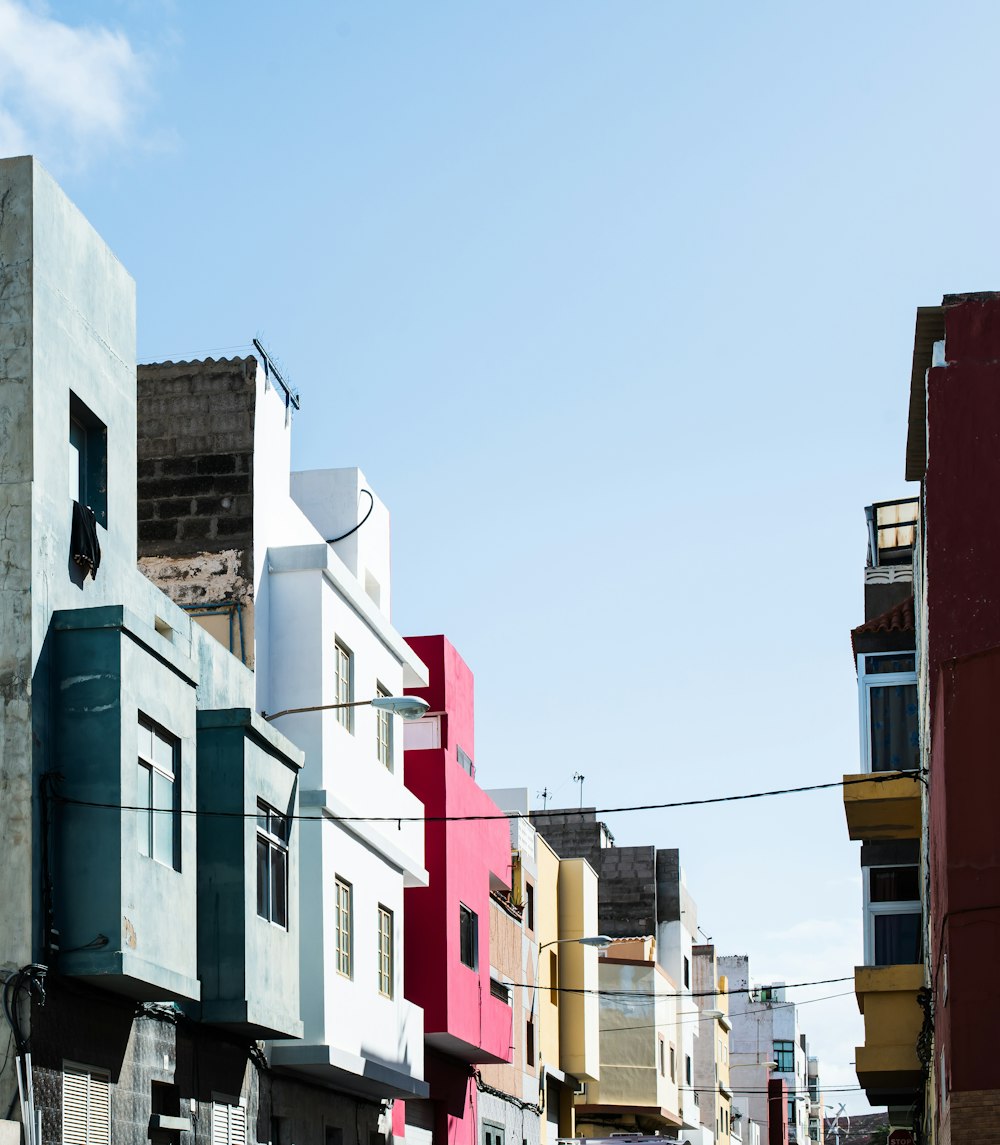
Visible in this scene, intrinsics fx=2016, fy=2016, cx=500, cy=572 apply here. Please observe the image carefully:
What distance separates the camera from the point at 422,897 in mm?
31109

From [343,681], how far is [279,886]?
437 centimetres

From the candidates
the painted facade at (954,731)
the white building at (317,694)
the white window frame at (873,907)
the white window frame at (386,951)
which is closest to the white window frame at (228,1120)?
the white building at (317,694)

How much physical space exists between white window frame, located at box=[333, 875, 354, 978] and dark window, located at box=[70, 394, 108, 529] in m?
7.86

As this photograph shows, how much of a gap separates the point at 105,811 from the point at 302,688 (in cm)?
770

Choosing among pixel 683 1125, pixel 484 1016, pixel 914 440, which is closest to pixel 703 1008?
pixel 683 1125

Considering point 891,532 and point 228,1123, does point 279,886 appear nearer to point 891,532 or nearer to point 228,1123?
point 228,1123

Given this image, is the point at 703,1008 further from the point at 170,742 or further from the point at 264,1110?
the point at 170,742

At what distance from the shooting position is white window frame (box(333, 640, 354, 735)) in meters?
26.1

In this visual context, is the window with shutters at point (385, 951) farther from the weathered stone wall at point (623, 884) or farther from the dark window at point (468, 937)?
the weathered stone wall at point (623, 884)

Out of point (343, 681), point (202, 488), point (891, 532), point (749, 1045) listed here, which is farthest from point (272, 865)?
point (749, 1045)

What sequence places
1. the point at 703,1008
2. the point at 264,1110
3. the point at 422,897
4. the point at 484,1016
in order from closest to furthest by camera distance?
the point at 264,1110 < the point at 422,897 < the point at 484,1016 < the point at 703,1008

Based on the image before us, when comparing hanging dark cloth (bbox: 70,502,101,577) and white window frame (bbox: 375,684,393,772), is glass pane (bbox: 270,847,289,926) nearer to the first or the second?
hanging dark cloth (bbox: 70,502,101,577)

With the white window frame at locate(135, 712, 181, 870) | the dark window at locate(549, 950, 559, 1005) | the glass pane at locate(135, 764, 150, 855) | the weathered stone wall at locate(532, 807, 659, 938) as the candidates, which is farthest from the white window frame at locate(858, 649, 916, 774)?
the weathered stone wall at locate(532, 807, 659, 938)

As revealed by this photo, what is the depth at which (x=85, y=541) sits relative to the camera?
18391 mm
